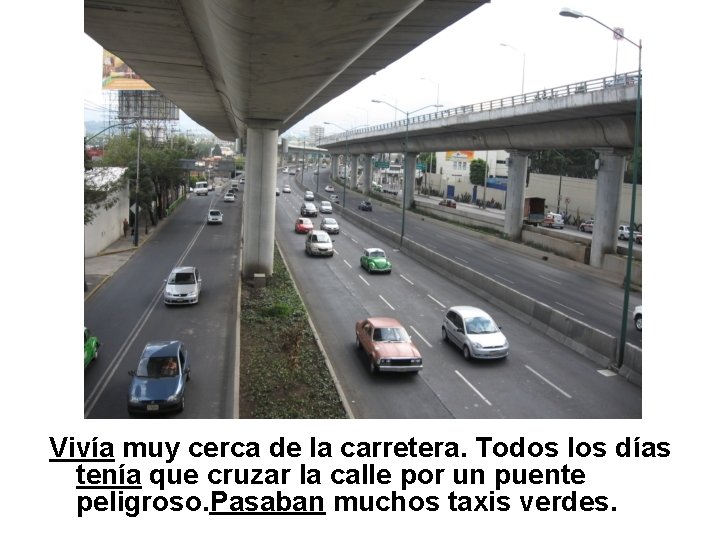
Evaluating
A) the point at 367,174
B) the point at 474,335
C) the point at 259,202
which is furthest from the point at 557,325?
the point at 367,174

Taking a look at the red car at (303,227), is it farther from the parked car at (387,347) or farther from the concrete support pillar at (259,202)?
the parked car at (387,347)

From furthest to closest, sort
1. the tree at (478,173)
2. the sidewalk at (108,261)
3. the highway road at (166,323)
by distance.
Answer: the tree at (478,173) → the sidewalk at (108,261) → the highway road at (166,323)

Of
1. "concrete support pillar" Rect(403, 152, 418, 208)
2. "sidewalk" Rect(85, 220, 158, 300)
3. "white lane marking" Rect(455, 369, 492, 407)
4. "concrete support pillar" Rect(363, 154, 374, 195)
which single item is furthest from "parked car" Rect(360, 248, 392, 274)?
"concrete support pillar" Rect(363, 154, 374, 195)

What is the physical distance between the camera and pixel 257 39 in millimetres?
10797

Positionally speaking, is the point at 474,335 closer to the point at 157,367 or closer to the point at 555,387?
the point at 555,387

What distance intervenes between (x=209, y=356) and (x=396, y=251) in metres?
25.1

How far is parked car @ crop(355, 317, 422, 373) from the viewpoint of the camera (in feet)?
57.3

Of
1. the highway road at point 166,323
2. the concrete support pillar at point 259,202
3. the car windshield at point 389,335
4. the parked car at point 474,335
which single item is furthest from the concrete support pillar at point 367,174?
the car windshield at point 389,335

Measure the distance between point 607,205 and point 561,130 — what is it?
19.5 ft

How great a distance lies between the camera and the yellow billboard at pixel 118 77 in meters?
96.8

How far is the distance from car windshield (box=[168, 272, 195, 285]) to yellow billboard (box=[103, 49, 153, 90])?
78.2 meters

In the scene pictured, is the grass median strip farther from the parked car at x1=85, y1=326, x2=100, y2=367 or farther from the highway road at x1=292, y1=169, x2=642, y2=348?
the highway road at x1=292, y1=169, x2=642, y2=348

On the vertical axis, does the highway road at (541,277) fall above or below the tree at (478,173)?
below

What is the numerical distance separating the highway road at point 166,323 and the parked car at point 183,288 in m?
0.37
